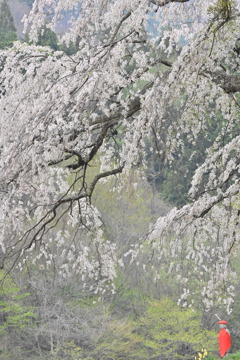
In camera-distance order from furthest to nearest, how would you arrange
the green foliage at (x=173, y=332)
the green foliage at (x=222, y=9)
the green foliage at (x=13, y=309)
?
1. the green foliage at (x=173, y=332)
2. the green foliage at (x=13, y=309)
3. the green foliage at (x=222, y=9)

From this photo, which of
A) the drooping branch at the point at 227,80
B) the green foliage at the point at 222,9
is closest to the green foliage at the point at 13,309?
the drooping branch at the point at 227,80

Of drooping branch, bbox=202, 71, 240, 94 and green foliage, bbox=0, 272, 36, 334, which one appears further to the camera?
green foliage, bbox=0, 272, 36, 334

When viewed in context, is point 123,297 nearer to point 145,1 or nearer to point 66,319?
point 66,319

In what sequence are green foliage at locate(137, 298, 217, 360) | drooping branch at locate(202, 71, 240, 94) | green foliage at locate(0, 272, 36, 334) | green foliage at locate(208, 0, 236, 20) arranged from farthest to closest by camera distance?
green foliage at locate(137, 298, 217, 360) → green foliage at locate(0, 272, 36, 334) → drooping branch at locate(202, 71, 240, 94) → green foliage at locate(208, 0, 236, 20)

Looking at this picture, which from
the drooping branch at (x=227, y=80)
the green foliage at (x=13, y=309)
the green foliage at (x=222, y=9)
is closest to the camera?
the green foliage at (x=222, y=9)

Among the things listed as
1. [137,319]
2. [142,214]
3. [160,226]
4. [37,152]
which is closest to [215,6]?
[37,152]

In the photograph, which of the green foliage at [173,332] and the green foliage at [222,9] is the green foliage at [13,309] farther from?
the green foliage at [222,9]

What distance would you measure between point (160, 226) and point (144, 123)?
5.88 ft

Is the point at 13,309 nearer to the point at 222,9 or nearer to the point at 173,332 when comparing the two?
the point at 173,332

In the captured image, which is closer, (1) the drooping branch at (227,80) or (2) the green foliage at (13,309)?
(1) the drooping branch at (227,80)

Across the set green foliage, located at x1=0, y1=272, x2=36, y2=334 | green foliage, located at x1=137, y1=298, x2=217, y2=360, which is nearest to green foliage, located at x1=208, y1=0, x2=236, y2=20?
green foliage, located at x1=0, y1=272, x2=36, y2=334

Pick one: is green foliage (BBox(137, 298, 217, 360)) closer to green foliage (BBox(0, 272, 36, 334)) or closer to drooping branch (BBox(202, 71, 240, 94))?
green foliage (BBox(0, 272, 36, 334))

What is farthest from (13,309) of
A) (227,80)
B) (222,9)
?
(222,9)

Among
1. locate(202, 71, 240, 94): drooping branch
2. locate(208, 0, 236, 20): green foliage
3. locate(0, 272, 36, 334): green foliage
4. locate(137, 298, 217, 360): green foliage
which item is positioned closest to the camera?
locate(208, 0, 236, 20): green foliage
